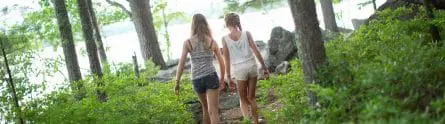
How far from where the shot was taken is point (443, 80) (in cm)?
433

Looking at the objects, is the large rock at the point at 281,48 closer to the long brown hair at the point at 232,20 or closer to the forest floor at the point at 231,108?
the forest floor at the point at 231,108

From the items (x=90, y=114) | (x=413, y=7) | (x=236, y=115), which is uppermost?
(x=413, y=7)

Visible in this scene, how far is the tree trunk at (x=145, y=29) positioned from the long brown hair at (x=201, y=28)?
31.0 feet

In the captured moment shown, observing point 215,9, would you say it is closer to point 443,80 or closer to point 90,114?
point 90,114

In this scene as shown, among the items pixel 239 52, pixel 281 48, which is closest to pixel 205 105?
pixel 239 52

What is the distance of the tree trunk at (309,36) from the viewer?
547cm

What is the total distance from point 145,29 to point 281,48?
4.55 m

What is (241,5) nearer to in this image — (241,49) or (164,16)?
(164,16)

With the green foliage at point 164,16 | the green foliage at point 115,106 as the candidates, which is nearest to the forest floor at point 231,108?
the green foliage at point 115,106

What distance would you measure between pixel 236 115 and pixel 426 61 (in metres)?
5.43

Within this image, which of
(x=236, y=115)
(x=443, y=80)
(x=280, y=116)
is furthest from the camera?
(x=236, y=115)

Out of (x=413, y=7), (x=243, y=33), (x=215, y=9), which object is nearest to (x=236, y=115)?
(x=243, y=33)

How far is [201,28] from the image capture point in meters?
6.59

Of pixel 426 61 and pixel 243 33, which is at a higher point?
pixel 243 33
